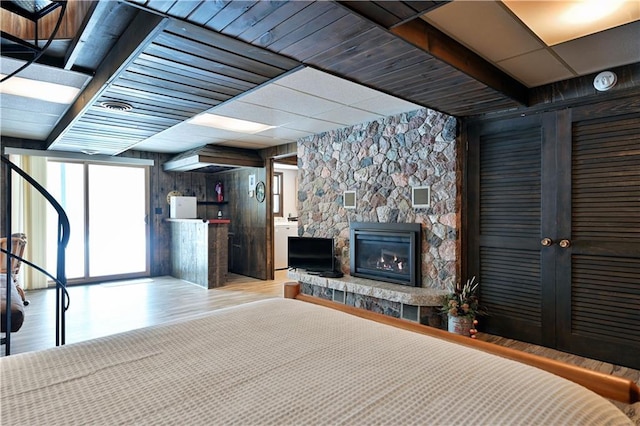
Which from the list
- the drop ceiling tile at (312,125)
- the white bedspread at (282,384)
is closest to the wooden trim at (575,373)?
the white bedspread at (282,384)

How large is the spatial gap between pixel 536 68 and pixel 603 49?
0.41 m

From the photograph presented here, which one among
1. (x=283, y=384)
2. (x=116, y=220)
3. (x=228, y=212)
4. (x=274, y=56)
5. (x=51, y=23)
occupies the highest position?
(x=51, y=23)

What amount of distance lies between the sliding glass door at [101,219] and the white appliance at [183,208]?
54 cm

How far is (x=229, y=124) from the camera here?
4578mm

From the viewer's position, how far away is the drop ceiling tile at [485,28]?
198 centimetres

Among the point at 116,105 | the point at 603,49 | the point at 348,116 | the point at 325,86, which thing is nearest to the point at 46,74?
the point at 116,105

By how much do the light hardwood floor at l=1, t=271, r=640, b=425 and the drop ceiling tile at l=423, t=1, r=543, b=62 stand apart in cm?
232

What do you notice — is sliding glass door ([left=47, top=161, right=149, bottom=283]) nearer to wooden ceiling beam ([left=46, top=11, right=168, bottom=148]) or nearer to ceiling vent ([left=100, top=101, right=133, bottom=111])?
wooden ceiling beam ([left=46, top=11, right=168, bottom=148])

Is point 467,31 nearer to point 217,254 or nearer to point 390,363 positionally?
point 390,363

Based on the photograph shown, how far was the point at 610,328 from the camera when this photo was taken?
2.79 meters

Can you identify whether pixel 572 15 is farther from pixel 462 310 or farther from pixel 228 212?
pixel 228 212

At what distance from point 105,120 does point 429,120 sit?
344 cm

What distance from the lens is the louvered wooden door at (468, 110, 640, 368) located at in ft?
9.00

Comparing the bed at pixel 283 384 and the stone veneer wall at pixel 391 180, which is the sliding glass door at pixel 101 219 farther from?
the bed at pixel 283 384
